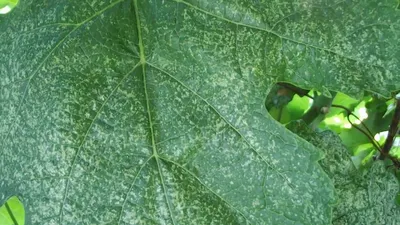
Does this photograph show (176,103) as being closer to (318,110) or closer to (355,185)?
(355,185)

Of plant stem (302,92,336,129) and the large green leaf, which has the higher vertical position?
the large green leaf

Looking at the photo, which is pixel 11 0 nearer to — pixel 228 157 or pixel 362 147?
pixel 228 157

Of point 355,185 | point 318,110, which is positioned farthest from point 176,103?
point 318,110

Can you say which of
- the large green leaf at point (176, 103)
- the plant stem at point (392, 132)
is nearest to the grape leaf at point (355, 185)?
the plant stem at point (392, 132)

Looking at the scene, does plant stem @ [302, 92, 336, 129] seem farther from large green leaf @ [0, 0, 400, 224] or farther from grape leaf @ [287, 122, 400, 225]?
large green leaf @ [0, 0, 400, 224]

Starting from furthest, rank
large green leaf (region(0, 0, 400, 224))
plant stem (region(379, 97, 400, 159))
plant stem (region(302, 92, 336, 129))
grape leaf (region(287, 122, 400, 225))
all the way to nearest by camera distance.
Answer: plant stem (region(302, 92, 336, 129)), plant stem (region(379, 97, 400, 159)), grape leaf (region(287, 122, 400, 225)), large green leaf (region(0, 0, 400, 224))

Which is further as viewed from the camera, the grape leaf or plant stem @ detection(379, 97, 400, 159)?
plant stem @ detection(379, 97, 400, 159)

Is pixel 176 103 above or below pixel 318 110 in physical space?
above

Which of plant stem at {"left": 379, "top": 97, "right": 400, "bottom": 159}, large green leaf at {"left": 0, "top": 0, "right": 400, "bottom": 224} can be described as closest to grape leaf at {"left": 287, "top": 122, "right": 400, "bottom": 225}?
plant stem at {"left": 379, "top": 97, "right": 400, "bottom": 159}
